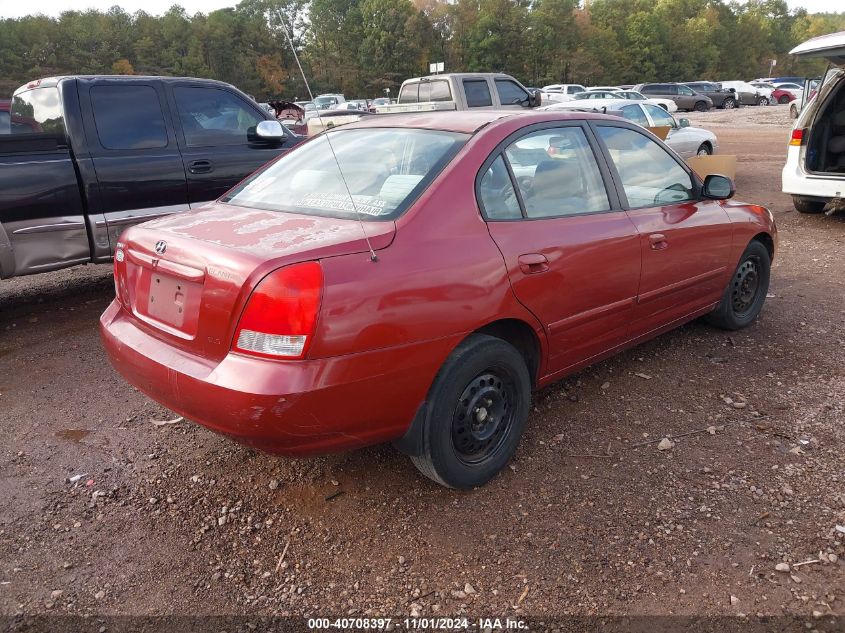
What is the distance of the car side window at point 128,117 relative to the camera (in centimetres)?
543

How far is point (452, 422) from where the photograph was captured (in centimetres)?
280

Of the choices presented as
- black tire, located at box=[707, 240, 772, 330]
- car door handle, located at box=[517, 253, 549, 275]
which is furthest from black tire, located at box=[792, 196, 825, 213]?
car door handle, located at box=[517, 253, 549, 275]

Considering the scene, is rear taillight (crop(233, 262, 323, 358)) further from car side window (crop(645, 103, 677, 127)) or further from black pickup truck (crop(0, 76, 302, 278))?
car side window (crop(645, 103, 677, 127))

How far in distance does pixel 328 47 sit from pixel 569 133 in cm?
5434

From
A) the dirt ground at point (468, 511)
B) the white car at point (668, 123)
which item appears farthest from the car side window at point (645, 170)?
the white car at point (668, 123)

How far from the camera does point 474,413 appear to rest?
2926mm

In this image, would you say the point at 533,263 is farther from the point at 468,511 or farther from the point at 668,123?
the point at 668,123

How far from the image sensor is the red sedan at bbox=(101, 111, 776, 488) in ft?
7.72

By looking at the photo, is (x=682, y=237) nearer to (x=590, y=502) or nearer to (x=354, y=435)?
(x=590, y=502)

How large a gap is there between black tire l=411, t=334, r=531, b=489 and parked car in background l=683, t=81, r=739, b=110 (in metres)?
43.0

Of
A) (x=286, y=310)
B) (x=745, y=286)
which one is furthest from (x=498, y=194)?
(x=745, y=286)

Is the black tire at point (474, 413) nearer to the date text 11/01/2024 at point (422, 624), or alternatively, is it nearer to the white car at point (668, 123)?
the date text 11/01/2024 at point (422, 624)

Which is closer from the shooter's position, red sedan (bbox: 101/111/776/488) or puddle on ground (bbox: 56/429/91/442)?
red sedan (bbox: 101/111/776/488)

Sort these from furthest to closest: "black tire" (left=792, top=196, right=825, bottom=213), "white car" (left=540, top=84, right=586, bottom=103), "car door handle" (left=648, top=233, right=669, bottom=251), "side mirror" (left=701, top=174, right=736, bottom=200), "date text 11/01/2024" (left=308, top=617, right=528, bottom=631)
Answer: "white car" (left=540, top=84, right=586, bottom=103) < "black tire" (left=792, top=196, right=825, bottom=213) < "side mirror" (left=701, top=174, right=736, bottom=200) < "car door handle" (left=648, top=233, right=669, bottom=251) < "date text 11/01/2024" (left=308, top=617, right=528, bottom=631)
